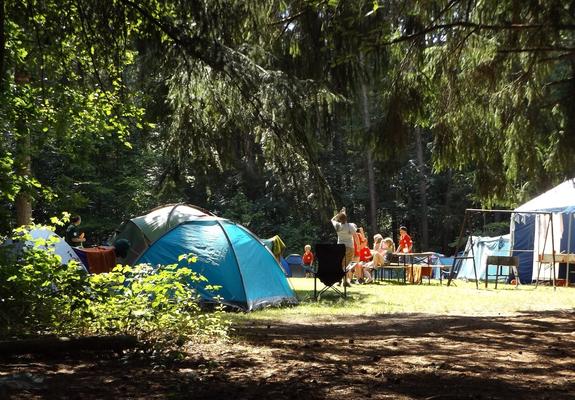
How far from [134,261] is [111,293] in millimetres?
4047

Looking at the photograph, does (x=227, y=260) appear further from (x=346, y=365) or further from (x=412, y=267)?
Result: (x=412, y=267)

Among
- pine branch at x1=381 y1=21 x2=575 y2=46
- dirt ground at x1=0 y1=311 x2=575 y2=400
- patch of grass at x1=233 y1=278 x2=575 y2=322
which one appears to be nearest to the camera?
dirt ground at x1=0 y1=311 x2=575 y2=400

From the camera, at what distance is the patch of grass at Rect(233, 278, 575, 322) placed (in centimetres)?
845

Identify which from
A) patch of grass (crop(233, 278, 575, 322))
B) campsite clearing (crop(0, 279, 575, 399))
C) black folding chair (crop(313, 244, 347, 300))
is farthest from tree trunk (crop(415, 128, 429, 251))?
campsite clearing (crop(0, 279, 575, 399))

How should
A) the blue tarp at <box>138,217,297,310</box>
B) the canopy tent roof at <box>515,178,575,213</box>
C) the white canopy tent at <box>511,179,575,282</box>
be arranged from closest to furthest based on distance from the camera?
the blue tarp at <box>138,217,297,310</box> < the canopy tent roof at <box>515,178,575,213</box> < the white canopy tent at <box>511,179,575,282</box>

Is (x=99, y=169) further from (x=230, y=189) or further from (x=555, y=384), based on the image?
(x=555, y=384)

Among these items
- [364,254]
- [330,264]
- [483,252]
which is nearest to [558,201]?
[483,252]

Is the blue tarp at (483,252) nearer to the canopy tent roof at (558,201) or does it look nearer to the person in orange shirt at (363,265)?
the canopy tent roof at (558,201)

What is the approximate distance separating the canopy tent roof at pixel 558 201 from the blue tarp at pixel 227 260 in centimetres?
818

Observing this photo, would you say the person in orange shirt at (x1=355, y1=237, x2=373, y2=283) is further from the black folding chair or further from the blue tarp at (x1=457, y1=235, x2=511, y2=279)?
the black folding chair

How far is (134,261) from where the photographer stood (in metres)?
9.50

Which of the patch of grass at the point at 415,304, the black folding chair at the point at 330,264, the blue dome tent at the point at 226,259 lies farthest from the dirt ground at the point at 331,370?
the black folding chair at the point at 330,264

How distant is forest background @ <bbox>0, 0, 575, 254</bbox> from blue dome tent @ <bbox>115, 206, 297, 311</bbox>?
926mm

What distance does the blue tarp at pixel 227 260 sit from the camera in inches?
347
